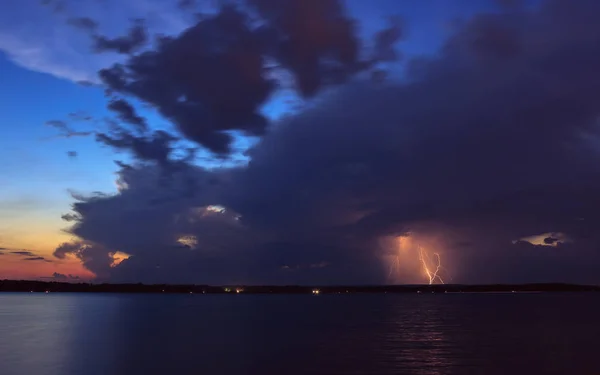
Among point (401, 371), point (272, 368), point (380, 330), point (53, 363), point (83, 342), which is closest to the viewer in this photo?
point (401, 371)

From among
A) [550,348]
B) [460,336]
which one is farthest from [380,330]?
[550,348]

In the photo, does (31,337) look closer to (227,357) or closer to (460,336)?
(227,357)

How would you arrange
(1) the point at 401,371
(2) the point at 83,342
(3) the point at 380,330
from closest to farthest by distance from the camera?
1. (1) the point at 401,371
2. (2) the point at 83,342
3. (3) the point at 380,330

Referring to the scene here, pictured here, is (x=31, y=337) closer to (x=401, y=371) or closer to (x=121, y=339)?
(x=121, y=339)

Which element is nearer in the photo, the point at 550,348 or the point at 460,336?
the point at 550,348

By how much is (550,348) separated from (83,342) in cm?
6111

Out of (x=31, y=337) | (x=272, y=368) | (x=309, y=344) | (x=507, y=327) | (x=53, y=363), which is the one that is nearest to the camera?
(x=272, y=368)

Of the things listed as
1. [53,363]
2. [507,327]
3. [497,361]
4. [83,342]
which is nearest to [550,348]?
[497,361]

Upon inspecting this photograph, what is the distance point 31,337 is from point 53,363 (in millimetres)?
32470

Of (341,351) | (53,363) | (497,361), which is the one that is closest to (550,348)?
(497,361)

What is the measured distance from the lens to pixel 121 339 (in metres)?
80.2

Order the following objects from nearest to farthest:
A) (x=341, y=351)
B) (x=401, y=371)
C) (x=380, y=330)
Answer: (x=401, y=371) < (x=341, y=351) < (x=380, y=330)

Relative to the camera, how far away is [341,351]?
62.5m

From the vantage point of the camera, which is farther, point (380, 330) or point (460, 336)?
point (380, 330)
